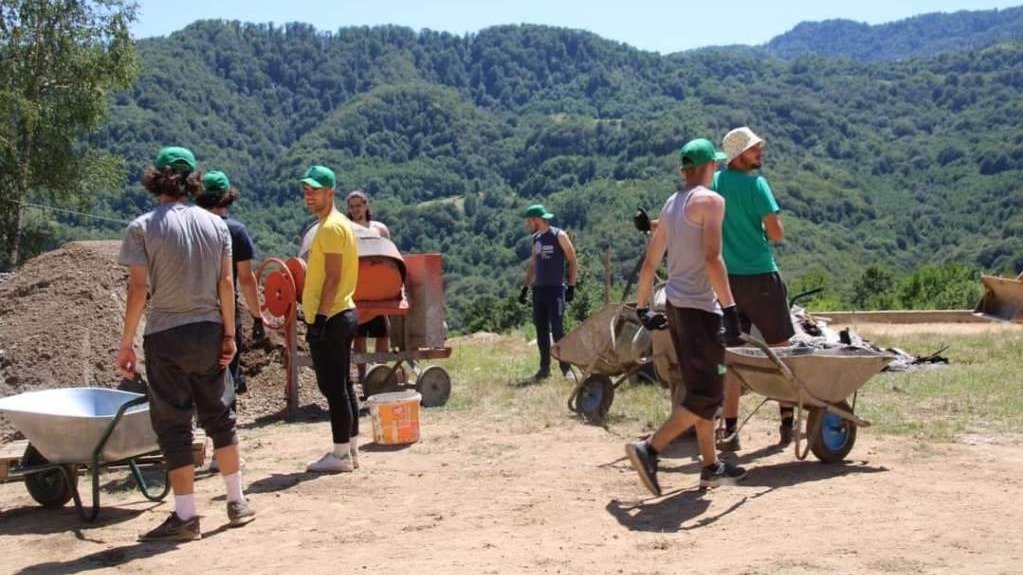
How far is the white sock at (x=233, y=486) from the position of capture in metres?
5.41

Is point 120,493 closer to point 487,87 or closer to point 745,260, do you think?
point 745,260

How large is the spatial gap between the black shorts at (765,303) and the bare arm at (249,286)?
2.71m

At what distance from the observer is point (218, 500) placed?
239 inches

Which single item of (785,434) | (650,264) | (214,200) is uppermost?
(214,200)

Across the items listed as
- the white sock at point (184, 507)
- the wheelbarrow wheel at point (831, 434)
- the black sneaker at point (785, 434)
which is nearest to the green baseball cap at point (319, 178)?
the white sock at point (184, 507)

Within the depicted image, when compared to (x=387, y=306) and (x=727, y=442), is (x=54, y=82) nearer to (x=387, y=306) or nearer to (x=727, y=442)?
(x=387, y=306)

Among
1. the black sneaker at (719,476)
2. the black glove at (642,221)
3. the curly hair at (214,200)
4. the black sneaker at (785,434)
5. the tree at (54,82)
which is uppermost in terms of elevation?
the tree at (54,82)

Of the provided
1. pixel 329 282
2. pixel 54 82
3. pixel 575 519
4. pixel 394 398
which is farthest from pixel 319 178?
pixel 54 82

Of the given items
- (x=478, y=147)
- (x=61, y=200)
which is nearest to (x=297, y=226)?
(x=478, y=147)

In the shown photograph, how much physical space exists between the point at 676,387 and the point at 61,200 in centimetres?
2338

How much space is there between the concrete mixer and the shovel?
7.59m

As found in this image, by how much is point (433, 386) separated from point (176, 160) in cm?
467

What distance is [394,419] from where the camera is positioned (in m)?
7.53

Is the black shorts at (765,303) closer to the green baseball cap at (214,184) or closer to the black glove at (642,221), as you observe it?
the black glove at (642,221)
